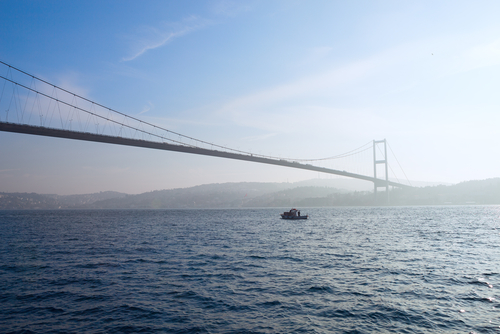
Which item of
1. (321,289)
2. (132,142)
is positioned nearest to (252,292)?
(321,289)

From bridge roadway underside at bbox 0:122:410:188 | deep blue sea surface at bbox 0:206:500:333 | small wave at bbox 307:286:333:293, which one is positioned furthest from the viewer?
bridge roadway underside at bbox 0:122:410:188

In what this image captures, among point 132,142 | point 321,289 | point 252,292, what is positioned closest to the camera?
point 252,292

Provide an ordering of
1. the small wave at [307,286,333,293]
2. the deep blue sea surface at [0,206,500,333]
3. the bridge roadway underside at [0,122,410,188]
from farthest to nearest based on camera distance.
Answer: the bridge roadway underside at [0,122,410,188]
the small wave at [307,286,333,293]
the deep blue sea surface at [0,206,500,333]

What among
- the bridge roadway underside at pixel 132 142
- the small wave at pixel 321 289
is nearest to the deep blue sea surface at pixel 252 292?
the small wave at pixel 321 289

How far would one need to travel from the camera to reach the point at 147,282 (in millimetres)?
12555

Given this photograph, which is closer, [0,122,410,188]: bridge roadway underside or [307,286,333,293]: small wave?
[307,286,333,293]: small wave

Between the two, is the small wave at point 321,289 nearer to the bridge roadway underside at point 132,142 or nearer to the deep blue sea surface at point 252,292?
the deep blue sea surface at point 252,292

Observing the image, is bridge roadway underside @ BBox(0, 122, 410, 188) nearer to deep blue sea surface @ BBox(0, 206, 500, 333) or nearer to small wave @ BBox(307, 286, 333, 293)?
deep blue sea surface @ BBox(0, 206, 500, 333)

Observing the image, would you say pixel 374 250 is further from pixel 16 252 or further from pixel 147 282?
pixel 16 252

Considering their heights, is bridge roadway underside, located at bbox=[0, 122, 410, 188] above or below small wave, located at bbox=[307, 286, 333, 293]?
above

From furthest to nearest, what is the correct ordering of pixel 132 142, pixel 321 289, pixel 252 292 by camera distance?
pixel 132 142, pixel 321 289, pixel 252 292

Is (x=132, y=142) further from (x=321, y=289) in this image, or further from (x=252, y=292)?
(x=321, y=289)

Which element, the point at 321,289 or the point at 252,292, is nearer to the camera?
the point at 252,292

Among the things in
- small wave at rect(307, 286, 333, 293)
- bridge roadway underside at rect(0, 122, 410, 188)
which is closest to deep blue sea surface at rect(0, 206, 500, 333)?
small wave at rect(307, 286, 333, 293)
